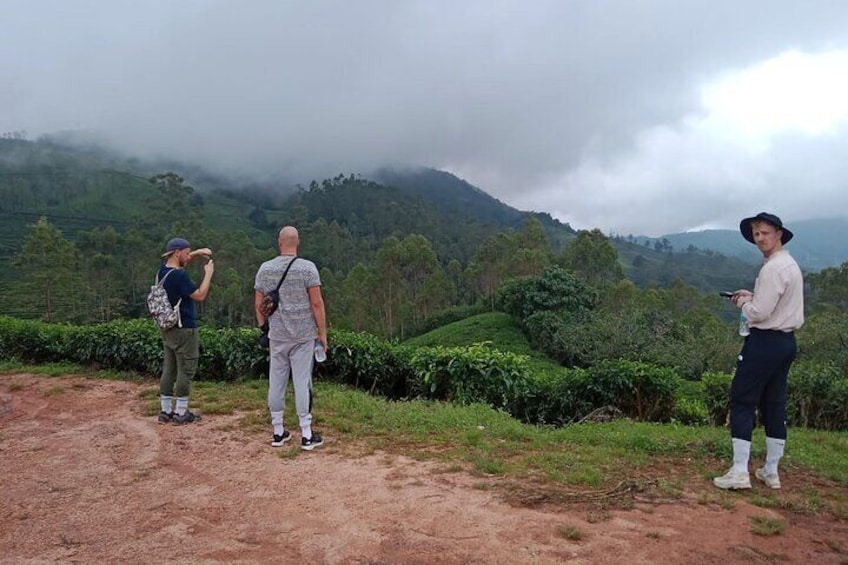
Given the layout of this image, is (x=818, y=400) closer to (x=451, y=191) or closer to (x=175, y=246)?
(x=175, y=246)

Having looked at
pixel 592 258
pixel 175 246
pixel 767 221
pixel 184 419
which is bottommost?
pixel 184 419

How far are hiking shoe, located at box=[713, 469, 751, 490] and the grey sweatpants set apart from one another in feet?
9.98

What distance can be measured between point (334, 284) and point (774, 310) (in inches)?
1678

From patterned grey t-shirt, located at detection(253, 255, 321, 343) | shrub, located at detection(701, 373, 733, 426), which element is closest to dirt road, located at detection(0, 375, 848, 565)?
patterned grey t-shirt, located at detection(253, 255, 321, 343)

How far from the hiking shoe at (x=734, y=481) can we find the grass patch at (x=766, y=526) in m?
0.42

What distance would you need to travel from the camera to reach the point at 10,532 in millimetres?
3201

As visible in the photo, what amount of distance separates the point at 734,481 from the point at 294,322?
3337 millimetres

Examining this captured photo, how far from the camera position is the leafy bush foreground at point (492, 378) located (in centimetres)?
708

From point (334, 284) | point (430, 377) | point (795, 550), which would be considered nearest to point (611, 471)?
point (795, 550)

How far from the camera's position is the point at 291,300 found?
4.55 metres

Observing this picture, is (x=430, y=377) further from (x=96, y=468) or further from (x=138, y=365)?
(x=138, y=365)

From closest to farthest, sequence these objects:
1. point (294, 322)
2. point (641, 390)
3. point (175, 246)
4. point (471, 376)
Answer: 1. point (294, 322)
2. point (175, 246)
3. point (471, 376)
4. point (641, 390)

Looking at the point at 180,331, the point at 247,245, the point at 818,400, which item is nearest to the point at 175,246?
the point at 180,331

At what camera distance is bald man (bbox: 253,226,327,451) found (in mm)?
4551
